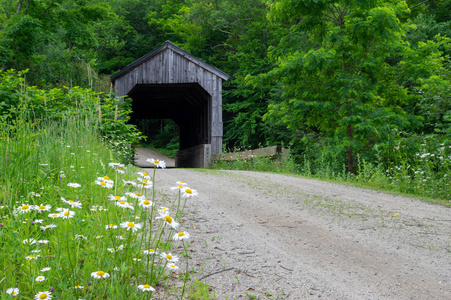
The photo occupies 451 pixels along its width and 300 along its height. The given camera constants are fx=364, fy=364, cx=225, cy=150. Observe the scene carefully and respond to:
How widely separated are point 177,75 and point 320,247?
506 inches

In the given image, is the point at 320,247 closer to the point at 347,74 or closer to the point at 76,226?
the point at 76,226

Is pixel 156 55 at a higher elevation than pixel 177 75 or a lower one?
higher

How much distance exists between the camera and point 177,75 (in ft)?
49.9

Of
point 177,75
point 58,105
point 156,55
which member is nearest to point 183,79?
point 177,75

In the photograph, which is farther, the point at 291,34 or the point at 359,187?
the point at 291,34

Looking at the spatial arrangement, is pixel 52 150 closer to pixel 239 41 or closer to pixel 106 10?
pixel 106 10

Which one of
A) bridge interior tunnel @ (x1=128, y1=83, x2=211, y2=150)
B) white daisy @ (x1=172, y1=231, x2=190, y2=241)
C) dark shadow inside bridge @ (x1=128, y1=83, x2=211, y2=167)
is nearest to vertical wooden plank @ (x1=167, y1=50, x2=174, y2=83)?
dark shadow inside bridge @ (x1=128, y1=83, x2=211, y2=167)

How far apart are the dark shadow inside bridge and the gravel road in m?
11.4

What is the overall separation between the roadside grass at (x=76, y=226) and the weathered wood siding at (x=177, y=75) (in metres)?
10.1

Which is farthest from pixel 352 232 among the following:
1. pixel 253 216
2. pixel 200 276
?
pixel 200 276

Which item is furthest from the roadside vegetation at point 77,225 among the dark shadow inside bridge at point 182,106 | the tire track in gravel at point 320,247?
the dark shadow inside bridge at point 182,106

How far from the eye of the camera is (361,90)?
984cm

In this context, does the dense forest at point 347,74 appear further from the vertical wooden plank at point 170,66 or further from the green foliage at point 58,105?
the vertical wooden plank at point 170,66

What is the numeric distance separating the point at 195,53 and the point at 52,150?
23.4 metres
